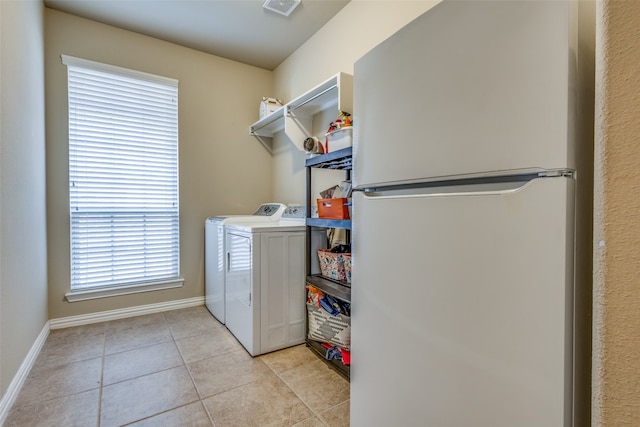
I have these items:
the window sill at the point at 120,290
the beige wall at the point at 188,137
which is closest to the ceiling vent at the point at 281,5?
the beige wall at the point at 188,137

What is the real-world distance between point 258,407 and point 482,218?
1397 millimetres

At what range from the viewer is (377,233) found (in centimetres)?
105

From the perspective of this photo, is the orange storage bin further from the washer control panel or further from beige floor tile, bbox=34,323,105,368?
beige floor tile, bbox=34,323,105,368

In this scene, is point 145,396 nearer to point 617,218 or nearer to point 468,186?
point 468,186

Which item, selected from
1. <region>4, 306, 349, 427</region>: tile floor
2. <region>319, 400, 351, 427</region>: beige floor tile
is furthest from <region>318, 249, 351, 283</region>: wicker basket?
<region>319, 400, 351, 427</region>: beige floor tile

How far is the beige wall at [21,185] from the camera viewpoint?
58.2 inches

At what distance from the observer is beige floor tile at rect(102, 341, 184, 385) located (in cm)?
178

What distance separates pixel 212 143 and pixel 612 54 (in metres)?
3.07

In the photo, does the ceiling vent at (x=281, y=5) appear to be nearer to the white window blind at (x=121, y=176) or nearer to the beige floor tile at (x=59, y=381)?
the white window blind at (x=121, y=176)

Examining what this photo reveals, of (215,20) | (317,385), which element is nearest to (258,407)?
(317,385)

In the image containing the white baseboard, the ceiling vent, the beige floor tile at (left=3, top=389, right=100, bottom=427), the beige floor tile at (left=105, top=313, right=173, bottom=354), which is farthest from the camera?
the ceiling vent

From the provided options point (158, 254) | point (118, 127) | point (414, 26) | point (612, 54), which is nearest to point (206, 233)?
point (158, 254)

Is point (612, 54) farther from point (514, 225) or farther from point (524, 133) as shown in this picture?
point (514, 225)

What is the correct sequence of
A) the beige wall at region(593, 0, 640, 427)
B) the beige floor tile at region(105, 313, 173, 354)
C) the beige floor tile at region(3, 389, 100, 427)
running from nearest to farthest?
1. the beige wall at region(593, 0, 640, 427)
2. the beige floor tile at region(3, 389, 100, 427)
3. the beige floor tile at region(105, 313, 173, 354)
